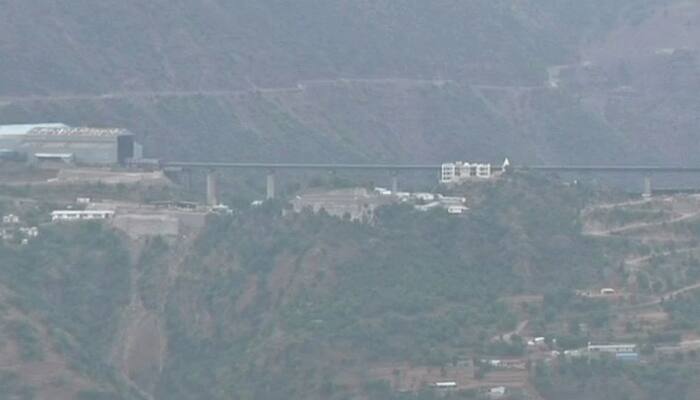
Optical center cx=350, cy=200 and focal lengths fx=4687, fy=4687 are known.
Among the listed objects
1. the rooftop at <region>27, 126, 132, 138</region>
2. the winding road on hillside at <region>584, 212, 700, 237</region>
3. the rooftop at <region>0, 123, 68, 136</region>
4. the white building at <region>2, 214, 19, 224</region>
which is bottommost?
the winding road on hillside at <region>584, 212, 700, 237</region>

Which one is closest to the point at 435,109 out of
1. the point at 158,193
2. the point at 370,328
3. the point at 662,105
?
the point at 662,105

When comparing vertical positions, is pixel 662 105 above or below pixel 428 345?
above

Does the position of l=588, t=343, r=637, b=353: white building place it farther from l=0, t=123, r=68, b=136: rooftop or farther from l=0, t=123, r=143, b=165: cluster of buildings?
l=0, t=123, r=68, b=136: rooftop

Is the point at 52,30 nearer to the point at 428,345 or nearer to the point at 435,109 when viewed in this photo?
the point at 435,109

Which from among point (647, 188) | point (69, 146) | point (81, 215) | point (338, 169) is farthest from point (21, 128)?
point (647, 188)

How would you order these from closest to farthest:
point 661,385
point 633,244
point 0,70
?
point 661,385 < point 633,244 < point 0,70

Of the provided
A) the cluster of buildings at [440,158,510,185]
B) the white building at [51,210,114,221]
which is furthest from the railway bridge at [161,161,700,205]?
the white building at [51,210,114,221]
